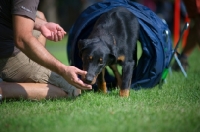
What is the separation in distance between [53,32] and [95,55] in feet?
1.94

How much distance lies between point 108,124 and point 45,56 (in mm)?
926

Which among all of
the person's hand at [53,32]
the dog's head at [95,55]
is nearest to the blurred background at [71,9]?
the dog's head at [95,55]

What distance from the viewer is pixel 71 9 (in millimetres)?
21281

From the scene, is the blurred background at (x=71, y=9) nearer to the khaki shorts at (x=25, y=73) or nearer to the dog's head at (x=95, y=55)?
the dog's head at (x=95, y=55)

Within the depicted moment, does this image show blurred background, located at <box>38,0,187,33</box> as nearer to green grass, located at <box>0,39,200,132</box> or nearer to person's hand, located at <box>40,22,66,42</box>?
green grass, located at <box>0,39,200,132</box>

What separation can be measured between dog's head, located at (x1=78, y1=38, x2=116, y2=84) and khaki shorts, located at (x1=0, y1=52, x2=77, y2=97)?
14.2 inches

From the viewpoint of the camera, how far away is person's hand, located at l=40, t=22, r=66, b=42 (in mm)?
3863

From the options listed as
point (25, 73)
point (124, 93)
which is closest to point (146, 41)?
point (124, 93)

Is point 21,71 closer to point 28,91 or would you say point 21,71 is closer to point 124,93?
point 28,91

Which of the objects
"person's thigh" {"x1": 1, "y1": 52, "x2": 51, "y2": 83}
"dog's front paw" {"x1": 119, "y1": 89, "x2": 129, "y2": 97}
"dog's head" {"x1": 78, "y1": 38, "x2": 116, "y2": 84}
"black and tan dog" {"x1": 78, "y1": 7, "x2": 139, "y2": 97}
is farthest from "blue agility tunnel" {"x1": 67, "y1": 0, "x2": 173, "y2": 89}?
"person's thigh" {"x1": 1, "y1": 52, "x2": 51, "y2": 83}

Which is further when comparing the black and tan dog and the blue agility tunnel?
the blue agility tunnel

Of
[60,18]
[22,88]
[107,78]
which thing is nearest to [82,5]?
[60,18]

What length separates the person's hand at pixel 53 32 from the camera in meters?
3.86

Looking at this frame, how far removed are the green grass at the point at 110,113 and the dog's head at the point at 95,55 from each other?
0.34 m
